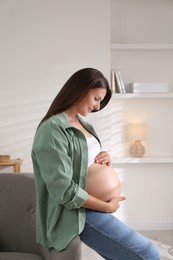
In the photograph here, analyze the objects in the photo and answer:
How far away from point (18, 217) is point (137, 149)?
181 centimetres

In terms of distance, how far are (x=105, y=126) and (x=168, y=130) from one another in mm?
674

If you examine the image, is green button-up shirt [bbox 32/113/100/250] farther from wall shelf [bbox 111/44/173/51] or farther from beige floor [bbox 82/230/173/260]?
wall shelf [bbox 111/44/173/51]

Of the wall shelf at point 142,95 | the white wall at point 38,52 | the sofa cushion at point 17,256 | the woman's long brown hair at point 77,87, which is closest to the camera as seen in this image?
the woman's long brown hair at point 77,87

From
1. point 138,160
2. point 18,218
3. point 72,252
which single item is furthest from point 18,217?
point 138,160

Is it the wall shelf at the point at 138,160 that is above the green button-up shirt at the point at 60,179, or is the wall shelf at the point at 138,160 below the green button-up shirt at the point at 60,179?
below

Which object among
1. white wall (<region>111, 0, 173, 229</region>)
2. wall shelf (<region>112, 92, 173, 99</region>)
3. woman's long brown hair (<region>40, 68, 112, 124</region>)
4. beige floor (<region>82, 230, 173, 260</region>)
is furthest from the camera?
white wall (<region>111, 0, 173, 229</region>)

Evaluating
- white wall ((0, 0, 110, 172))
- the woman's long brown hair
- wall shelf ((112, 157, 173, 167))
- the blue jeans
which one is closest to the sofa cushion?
the blue jeans

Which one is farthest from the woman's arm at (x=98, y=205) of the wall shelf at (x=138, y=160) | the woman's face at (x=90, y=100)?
the wall shelf at (x=138, y=160)

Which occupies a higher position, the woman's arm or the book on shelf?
the book on shelf

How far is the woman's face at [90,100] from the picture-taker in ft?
5.05

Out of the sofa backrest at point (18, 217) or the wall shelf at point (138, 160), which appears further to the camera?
the wall shelf at point (138, 160)

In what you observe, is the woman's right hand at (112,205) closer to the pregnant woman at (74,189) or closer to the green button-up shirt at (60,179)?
the pregnant woman at (74,189)

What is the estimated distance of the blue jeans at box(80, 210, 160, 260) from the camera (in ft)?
4.74

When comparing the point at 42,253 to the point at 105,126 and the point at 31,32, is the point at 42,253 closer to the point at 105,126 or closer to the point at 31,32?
the point at 105,126
